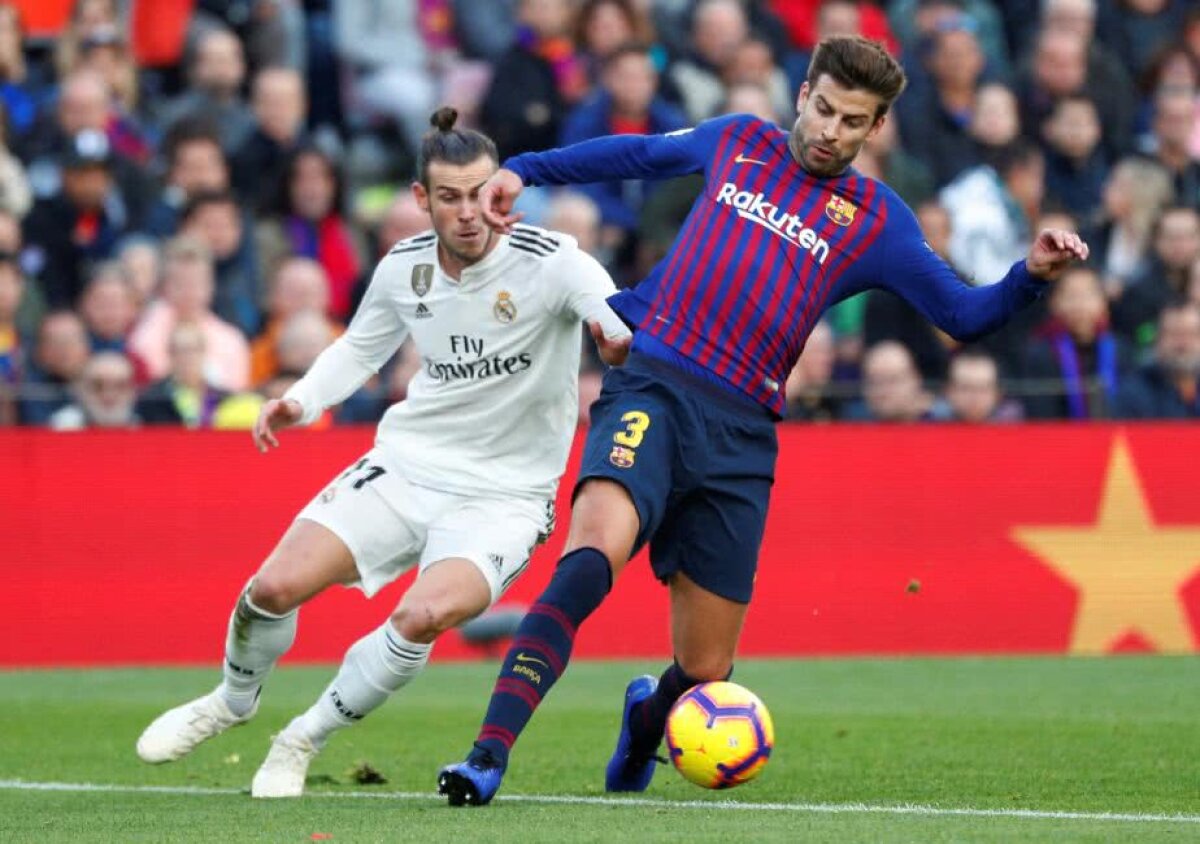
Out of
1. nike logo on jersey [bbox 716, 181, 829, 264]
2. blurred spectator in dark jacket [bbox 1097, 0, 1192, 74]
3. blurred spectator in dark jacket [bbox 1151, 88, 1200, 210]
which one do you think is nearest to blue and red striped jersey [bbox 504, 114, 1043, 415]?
nike logo on jersey [bbox 716, 181, 829, 264]

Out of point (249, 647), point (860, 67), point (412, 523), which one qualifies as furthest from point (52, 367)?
point (860, 67)

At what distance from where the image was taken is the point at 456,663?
14.1m

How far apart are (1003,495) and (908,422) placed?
2.39ft

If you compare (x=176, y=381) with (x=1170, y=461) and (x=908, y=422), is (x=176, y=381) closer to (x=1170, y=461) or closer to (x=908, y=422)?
(x=908, y=422)

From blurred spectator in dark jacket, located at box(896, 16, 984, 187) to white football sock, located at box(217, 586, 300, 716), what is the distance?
32.1 ft

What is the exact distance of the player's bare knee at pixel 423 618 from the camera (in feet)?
25.5

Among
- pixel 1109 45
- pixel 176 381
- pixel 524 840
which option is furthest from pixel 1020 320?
pixel 524 840

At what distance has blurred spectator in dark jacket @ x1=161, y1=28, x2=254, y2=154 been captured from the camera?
53.1 ft

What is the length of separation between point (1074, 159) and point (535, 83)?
4.04 meters

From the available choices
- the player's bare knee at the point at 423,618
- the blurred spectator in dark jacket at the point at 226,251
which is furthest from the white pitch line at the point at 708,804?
the blurred spectator in dark jacket at the point at 226,251

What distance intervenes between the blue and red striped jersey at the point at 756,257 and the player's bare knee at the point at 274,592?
1.46 metres

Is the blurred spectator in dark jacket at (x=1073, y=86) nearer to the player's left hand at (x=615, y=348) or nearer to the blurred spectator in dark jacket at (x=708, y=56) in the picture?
the blurred spectator in dark jacket at (x=708, y=56)

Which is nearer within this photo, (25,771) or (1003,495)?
(25,771)

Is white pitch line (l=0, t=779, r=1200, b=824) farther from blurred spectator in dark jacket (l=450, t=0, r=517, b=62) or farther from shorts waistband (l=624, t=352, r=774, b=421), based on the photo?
blurred spectator in dark jacket (l=450, t=0, r=517, b=62)
